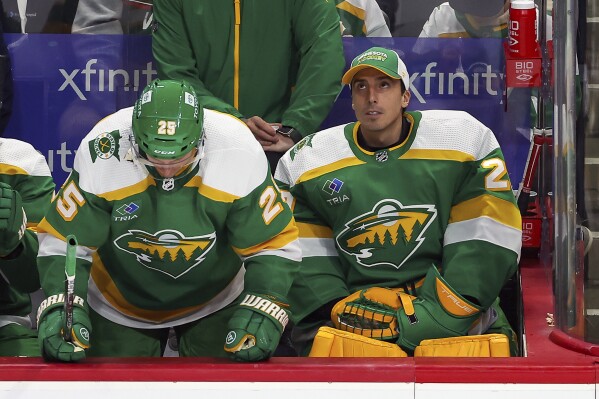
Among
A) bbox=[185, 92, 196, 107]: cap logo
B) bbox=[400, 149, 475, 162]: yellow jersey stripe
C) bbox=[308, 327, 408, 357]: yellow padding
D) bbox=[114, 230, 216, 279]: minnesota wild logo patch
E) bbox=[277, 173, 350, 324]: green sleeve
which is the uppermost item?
bbox=[185, 92, 196, 107]: cap logo

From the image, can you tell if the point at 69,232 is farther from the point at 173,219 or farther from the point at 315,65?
the point at 315,65

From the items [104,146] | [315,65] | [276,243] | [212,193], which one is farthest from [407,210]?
[104,146]

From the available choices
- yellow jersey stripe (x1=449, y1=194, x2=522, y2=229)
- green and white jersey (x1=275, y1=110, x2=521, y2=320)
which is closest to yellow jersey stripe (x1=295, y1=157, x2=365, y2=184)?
green and white jersey (x1=275, y1=110, x2=521, y2=320)

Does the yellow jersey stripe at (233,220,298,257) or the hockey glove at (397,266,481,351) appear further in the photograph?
the hockey glove at (397,266,481,351)

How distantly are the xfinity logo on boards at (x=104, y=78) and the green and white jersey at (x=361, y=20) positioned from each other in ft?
2.38

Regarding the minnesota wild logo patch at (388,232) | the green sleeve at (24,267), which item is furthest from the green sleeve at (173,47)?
the green sleeve at (24,267)

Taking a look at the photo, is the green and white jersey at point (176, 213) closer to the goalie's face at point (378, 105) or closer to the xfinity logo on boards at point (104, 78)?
the goalie's face at point (378, 105)

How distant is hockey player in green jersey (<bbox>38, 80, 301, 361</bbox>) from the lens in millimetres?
3480

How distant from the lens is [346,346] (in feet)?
12.6

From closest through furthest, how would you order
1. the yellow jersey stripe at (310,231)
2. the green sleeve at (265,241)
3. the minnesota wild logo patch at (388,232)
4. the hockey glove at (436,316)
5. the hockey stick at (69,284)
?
the hockey stick at (69,284) < the green sleeve at (265,241) < the hockey glove at (436,316) < the minnesota wild logo patch at (388,232) < the yellow jersey stripe at (310,231)

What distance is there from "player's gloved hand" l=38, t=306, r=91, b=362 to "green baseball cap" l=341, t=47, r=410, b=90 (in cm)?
115

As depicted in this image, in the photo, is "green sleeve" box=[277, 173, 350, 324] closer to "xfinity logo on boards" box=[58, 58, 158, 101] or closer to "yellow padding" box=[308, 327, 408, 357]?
"yellow padding" box=[308, 327, 408, 357]

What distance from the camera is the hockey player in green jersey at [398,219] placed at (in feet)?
13.0
